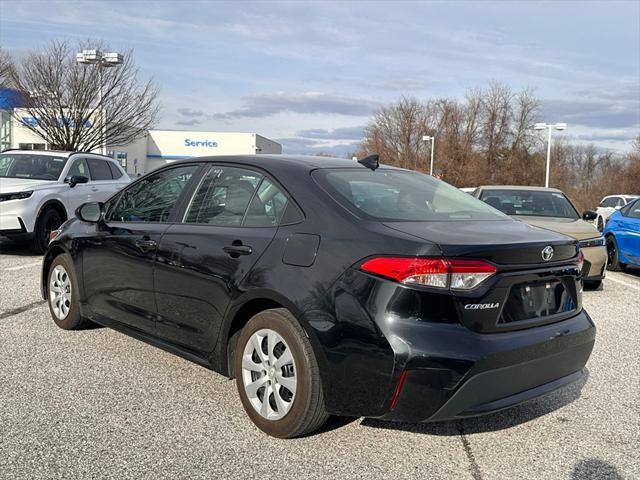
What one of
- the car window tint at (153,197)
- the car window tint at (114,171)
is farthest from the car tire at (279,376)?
the car window tint at (114,171)

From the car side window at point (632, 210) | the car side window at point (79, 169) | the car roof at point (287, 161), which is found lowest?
the car side window at point (632, 210)

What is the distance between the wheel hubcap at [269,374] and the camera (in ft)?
10.7

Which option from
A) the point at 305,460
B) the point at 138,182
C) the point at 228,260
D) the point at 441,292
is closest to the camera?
the point at 441,292

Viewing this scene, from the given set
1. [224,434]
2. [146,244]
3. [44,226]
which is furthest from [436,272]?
[44,226]

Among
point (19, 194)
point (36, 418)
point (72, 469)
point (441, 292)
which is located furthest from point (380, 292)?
point (19, 194)

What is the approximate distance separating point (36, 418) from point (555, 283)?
10.1ft

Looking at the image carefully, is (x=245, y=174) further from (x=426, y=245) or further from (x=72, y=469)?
(x=72, y=469)

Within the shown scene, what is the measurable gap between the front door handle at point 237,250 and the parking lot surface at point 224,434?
0.99 metres

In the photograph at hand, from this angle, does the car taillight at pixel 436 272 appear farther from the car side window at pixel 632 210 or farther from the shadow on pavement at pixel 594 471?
the car side window at pixel 632 210

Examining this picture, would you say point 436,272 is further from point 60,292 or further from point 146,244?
point 60,292

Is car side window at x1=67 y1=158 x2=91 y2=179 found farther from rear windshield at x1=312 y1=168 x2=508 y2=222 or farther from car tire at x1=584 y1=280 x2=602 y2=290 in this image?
car tire at x1=584 y1=280 x2=602 y2=290

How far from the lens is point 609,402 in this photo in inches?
162

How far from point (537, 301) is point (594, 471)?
907 mm

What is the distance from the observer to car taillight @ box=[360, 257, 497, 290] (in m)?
2.90
